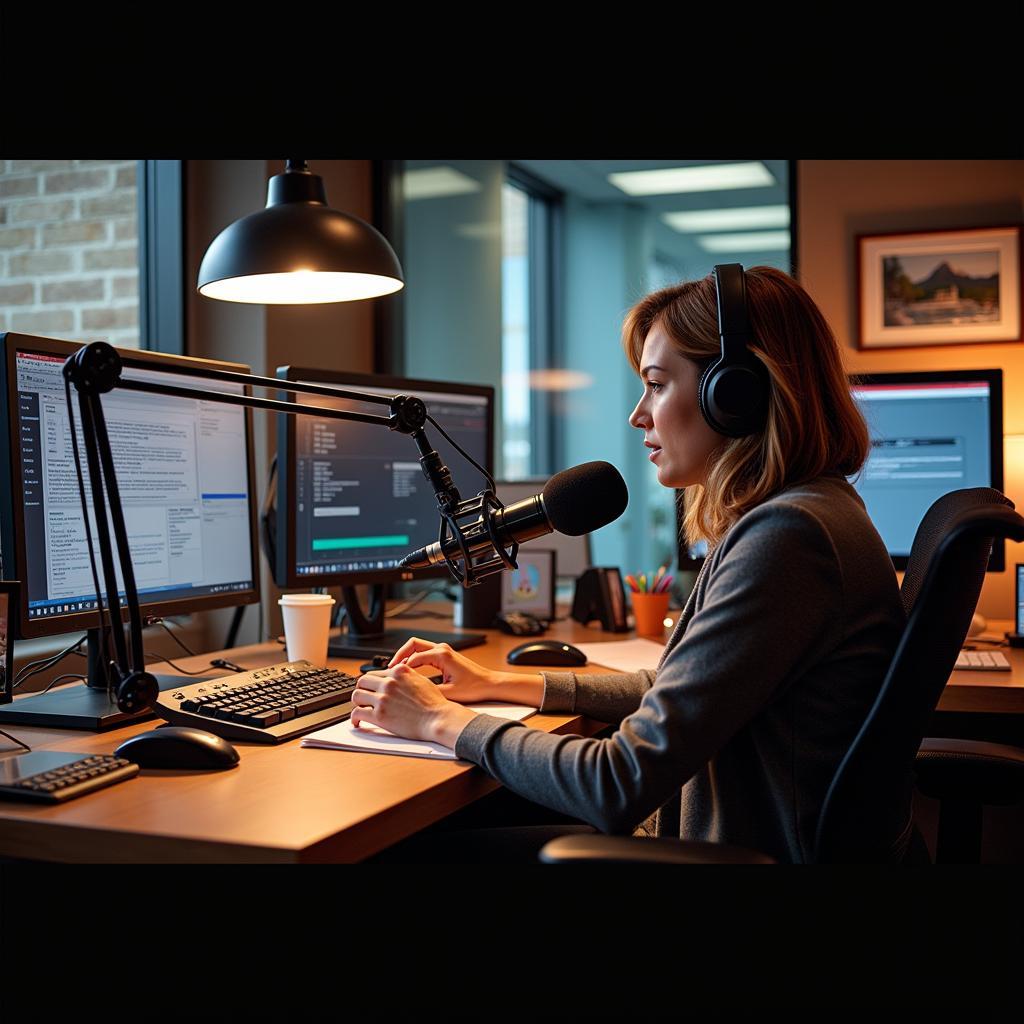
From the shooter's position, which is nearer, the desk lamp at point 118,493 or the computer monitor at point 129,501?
the desk lamp at point 118,493

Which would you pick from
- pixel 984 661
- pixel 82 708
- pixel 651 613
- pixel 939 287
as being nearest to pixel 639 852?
pixel 82 708

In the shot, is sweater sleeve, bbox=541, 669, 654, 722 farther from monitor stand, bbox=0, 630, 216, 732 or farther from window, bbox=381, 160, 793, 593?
window, bbox=381, 160, 793, 593

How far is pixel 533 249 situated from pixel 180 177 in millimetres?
3054

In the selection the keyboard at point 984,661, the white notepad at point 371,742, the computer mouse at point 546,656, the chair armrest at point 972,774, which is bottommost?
the chair armrest at point 972,774

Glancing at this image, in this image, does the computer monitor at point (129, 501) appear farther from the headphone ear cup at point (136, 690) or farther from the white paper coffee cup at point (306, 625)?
the headphone ear cup at point (136, 690)

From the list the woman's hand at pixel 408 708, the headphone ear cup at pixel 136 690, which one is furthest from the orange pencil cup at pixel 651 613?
the headphone ear cup at pixel 136 690

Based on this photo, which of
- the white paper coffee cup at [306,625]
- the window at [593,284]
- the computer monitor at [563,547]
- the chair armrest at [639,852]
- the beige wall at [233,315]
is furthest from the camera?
the window at [593,284]

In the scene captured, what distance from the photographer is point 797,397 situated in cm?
121

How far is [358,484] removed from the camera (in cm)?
190

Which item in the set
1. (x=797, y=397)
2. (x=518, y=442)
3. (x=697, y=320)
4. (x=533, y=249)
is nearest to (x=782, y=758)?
(x=797, y=397)

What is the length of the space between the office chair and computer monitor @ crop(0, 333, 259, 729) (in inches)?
26.5

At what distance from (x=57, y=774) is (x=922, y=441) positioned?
1.73 m

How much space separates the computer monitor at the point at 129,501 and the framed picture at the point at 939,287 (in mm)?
1450

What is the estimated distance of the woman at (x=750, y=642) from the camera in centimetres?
103
